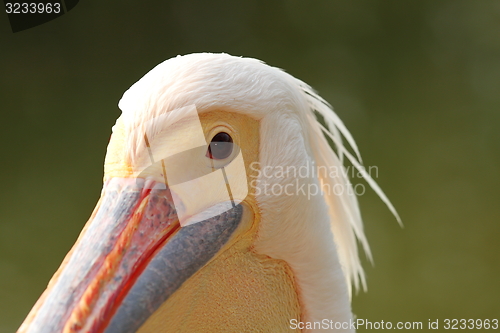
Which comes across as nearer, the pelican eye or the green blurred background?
the pelican eye

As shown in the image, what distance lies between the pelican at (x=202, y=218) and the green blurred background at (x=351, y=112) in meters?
2.30

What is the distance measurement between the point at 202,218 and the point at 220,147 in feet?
0.44

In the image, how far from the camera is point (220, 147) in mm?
881

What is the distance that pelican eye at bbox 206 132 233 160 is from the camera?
875 millimetres

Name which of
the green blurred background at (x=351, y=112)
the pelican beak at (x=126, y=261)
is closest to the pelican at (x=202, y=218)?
the pelican beak at (x=126, y=261)

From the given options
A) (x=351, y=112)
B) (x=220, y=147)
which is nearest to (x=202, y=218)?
(x=220, y=147)

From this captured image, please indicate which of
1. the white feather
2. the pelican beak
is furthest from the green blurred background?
the pelican beak

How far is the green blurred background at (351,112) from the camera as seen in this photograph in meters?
3.11

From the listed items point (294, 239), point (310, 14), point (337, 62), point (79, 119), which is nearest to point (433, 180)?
point (337, 62)

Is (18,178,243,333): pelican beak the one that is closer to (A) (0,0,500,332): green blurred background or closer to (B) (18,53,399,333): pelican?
(B) (18,53,399,333): pelican
